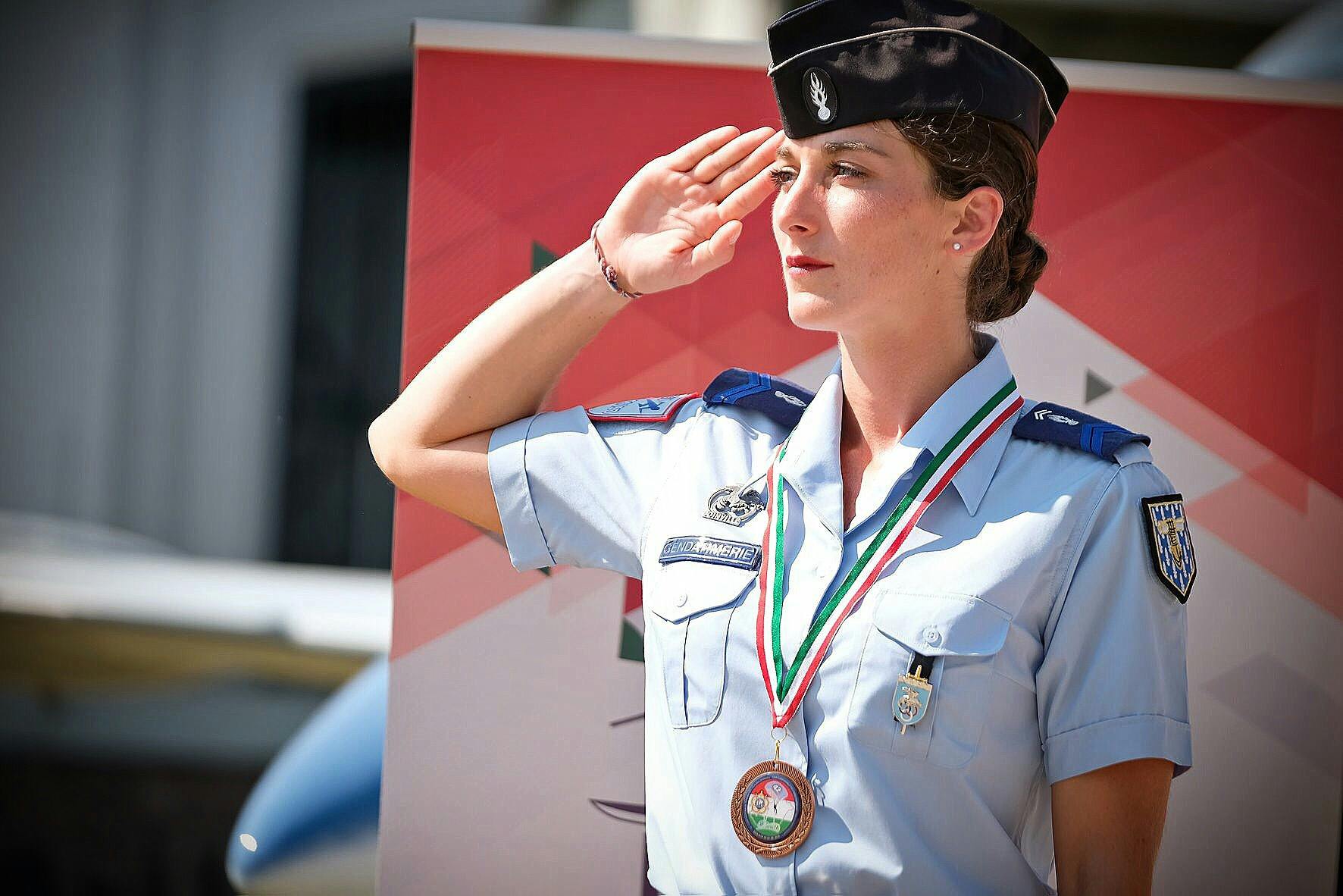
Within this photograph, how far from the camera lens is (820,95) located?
5.22ft

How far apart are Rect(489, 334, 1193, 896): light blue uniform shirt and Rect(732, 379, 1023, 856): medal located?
0.01 metres

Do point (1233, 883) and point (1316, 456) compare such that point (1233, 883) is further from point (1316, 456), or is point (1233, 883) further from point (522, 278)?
point (522, 278)

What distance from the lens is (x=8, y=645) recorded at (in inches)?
264

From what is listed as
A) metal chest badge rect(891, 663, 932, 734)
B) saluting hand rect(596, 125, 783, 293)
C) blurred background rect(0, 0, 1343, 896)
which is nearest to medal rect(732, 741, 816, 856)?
metal chest badge rect(891, 663, 932, 734)

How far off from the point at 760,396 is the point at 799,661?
471 millimetres

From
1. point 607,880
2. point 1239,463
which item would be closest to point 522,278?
point 607,880

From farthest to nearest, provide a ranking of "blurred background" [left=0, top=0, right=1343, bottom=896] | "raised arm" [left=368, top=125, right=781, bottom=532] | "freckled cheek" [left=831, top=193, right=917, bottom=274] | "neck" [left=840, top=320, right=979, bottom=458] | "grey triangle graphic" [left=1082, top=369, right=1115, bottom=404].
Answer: "blurred background" [left=0, top=0, right=1343, bottom=896] < "grey triangle graphic" [left=1082, top=369, right=1115, bottom=404] < "raised arm" [left=368, top=125, right=781, bottom=532] < "neck" [left=840, top=320, right=979, bottom=458] < "freckled cheek" [left=831, top=193, right=917, bottom=274]

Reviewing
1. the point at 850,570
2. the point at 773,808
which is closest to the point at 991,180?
the point at 850,570

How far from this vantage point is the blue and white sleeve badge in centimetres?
149

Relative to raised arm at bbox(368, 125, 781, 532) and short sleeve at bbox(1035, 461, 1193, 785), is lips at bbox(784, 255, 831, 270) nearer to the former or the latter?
raised arm at bbox(368, 125, 781, 532)

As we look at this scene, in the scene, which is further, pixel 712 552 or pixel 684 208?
pixel 684 208

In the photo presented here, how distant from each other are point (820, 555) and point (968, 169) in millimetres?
535

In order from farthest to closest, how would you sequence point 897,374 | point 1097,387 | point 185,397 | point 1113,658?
point 185,397 < point 1097,387 < point 897,374 < point 1113,658

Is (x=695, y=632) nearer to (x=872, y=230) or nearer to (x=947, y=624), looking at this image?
(x=947, y=624)
